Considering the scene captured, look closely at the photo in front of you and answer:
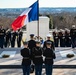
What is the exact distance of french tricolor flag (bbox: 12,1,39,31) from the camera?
1389cm

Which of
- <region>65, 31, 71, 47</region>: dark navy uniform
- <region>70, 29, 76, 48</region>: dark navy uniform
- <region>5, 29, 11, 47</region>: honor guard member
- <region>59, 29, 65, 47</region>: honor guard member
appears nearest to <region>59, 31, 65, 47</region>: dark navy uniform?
<region>59, 29, 65, 47</region>: honor guard member

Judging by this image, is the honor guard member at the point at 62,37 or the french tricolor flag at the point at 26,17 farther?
the honor guard member at the point at 62,37

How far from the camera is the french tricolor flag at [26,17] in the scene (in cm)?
1389

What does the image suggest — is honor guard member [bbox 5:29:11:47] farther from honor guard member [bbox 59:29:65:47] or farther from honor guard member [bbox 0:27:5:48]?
honor guard member [bbox 59:29:65:47]

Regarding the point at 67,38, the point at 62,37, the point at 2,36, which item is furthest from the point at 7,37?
the point at 67,38

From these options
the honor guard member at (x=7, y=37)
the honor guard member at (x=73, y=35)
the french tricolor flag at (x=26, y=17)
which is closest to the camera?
the french tricolor flag at (x=26, y=17)

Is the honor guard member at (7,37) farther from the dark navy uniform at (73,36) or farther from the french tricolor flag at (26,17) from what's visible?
the french tricolor flag at (26,17)

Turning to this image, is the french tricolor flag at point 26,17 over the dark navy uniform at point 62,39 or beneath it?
over

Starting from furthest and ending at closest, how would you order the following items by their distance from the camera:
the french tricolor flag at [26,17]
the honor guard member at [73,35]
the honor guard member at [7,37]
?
the honor guard member at [7,37], the honor guard member at [73,35], the french tricolor flag at [26,17]

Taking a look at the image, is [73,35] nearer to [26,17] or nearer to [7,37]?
[7,37]

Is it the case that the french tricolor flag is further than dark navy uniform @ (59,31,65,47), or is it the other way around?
dark navy uniform @ (59,31,65,47)

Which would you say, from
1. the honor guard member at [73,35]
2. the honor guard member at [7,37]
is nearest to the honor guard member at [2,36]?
the honor guard member at [7,37]

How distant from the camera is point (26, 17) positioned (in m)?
14.2

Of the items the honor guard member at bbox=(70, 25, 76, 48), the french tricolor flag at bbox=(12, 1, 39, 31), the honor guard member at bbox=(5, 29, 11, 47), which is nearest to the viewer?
the french tricolor flag at bbox=(12, 1, 39, 31)
